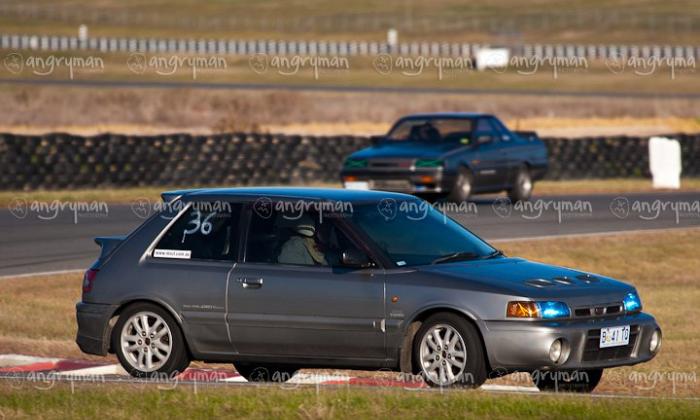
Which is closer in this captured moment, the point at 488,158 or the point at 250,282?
the point at 250,282

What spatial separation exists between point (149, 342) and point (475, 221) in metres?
12.0

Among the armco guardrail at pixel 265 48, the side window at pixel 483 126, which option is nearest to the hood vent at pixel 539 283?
the side window at pixel 483 126

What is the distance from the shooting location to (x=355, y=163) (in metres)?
22.0

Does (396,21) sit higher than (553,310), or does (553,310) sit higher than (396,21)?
(396,21)

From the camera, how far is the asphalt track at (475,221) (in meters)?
17.3

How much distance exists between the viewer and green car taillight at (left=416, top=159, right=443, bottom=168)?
21.5 meters

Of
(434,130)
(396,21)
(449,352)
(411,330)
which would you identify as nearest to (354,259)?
(411,330)

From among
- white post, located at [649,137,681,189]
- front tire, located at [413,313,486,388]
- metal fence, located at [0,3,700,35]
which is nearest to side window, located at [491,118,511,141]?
white post, located at [649,137,681,189]

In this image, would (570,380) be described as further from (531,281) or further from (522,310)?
(522,310)

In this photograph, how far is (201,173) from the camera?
25547 mm

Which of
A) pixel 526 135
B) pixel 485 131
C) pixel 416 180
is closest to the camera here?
pixel 416 180

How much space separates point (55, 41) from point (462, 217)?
4302cm

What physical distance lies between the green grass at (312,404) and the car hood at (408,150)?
44.7ft

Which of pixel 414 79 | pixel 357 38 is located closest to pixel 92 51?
pixel 414 79
